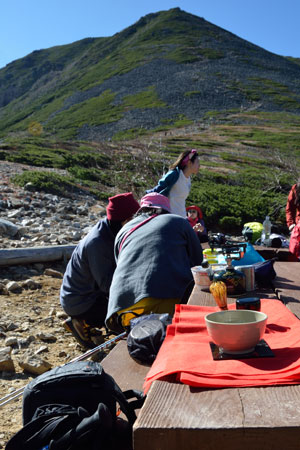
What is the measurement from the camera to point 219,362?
4.88ft

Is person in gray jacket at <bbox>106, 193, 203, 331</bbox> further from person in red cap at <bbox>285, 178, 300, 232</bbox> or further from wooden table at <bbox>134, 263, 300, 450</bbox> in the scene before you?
person in red cap at <bbox>285, 178, 300, 232</bbox>

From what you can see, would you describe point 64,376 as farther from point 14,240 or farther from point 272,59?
point 272,59

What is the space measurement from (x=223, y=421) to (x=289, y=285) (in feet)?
Answer: 6.03

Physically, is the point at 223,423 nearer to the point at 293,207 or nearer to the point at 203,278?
the point at 203,278

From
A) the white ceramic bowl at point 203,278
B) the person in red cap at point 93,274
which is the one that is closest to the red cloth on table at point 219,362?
the white ceramic bowl at point 203,278

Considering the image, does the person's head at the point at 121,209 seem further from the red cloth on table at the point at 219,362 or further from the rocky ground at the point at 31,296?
the red cloth on table at the point at 219,362

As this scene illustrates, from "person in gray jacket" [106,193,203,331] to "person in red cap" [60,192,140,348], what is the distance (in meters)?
0.49

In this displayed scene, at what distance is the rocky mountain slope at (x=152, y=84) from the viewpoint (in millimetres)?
64625

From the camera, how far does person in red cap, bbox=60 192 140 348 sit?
405cm

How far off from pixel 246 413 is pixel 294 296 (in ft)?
4.83

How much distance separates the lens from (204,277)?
271 cm

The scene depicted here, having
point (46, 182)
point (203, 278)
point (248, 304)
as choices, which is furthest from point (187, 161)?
point (46, 182)

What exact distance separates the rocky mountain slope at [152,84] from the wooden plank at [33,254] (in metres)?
40.1

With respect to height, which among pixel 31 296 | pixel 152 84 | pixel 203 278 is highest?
pixel 152 84
